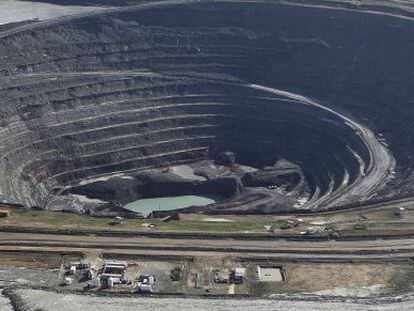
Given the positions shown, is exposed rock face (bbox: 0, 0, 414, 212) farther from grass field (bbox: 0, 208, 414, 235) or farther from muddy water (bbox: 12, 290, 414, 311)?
muddy water (bbox: 12, 290, 414, 311)

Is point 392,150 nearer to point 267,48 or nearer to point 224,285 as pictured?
point 267,48

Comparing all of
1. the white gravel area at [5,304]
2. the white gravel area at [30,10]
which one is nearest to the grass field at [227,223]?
the white gravel area at [5,304]

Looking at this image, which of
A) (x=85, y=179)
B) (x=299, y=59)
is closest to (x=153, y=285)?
(x=85, y=179)

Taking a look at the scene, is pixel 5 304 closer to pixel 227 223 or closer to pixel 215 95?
pixel 227 223

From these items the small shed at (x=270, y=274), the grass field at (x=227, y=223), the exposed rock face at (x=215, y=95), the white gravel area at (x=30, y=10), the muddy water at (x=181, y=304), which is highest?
the white gravel area at (x=30, y=10)

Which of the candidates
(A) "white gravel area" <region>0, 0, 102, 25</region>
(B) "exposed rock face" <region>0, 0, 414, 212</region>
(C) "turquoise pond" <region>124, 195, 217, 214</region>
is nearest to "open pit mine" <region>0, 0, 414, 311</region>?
(B) "exposed rock face" <region>0, 0, 414, 212</region>

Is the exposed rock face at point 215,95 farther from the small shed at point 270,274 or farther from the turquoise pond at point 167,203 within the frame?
the small shed at point 270,274

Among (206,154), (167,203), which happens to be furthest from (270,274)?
(206,154)

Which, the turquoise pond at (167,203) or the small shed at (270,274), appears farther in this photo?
the turquoise pond at (167,203)
